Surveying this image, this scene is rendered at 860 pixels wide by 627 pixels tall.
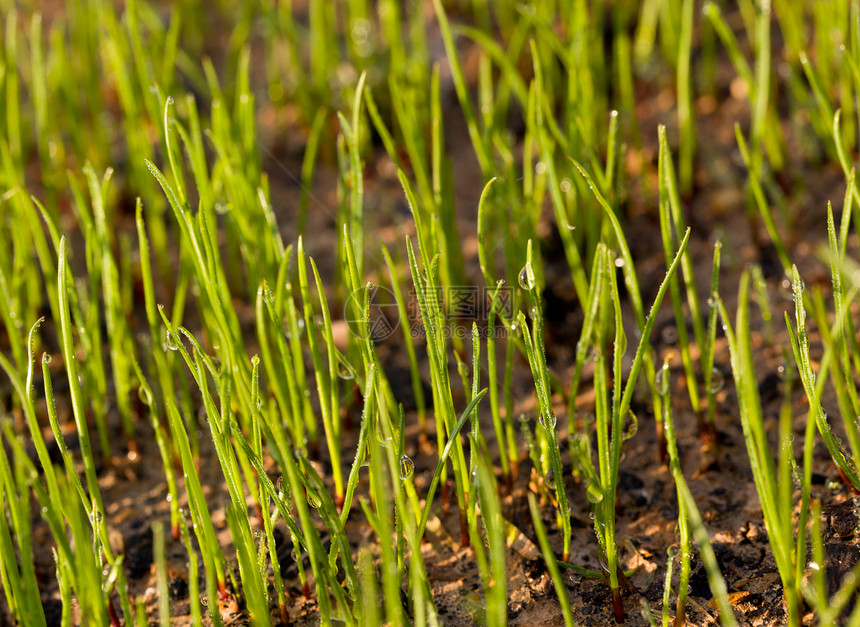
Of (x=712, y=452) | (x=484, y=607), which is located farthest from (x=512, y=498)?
(x=712, y=452)

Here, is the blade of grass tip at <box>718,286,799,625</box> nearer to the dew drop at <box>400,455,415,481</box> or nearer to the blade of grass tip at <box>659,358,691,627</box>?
the blade of grass tip at <box>659,358,691,627</box>

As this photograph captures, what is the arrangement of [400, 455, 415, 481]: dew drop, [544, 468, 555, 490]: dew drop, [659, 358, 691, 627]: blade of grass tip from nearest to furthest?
[659, 358, 691, 627]: blade of grass tip, [400, 455, 415, 481]: dew drop, [544, 468, 555, 490]: dew drop

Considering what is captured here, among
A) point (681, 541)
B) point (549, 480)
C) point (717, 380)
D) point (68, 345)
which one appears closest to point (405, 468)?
point (549, 480)

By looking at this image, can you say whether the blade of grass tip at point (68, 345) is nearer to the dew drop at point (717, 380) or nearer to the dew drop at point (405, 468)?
the dew drop at point (405, 468)

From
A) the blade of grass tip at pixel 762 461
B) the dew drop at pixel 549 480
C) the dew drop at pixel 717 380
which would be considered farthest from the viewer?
the dew drop at pixel 717 380

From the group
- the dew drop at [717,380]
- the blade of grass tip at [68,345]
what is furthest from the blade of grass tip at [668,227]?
the blade of grass tip at [68,345]

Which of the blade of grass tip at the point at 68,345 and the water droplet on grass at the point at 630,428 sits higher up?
the blade of grass tip at the point at 68,345

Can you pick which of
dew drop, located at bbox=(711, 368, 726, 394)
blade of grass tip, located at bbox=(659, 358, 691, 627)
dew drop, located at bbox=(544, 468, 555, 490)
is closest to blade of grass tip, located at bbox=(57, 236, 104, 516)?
dew drop, located at bbox=(544, 468, 555, 490)

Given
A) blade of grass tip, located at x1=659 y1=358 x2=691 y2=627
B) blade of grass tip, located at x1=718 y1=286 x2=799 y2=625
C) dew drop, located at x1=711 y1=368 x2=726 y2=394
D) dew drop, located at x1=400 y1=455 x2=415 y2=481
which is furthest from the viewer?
dew drop, located at x1=711 y1=368 x2=726 y2=394

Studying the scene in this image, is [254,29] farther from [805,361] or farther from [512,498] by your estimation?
[805,361]
